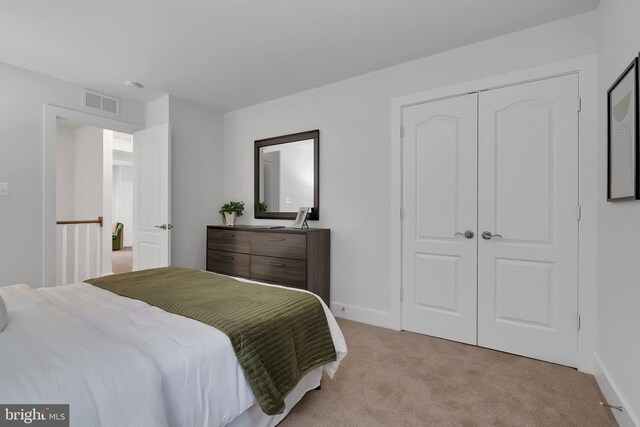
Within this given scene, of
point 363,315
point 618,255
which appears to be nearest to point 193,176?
point 363,315

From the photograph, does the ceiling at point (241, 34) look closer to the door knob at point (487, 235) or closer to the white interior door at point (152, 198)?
the white interior door at point (152, 198)

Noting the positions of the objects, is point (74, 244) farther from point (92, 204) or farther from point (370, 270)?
point (370, 270)

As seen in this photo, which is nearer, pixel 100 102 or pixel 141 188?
pixel 100 102

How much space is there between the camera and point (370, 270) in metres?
3.21

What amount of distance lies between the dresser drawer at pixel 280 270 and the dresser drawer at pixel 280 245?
54 millimetres

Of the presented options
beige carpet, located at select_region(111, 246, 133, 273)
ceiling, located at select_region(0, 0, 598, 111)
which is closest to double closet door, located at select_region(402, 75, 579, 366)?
ceiling, located at select_region(0, 0, 598, 111)

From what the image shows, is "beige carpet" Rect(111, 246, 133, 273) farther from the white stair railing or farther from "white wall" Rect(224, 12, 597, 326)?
"white wall" Rect(224, 12, 597, 326)

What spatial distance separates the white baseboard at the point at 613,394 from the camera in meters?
1.53

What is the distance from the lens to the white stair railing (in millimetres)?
4195

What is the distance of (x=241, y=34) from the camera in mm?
2506

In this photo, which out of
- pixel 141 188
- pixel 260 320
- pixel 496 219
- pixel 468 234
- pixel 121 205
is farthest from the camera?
pixel 121 205

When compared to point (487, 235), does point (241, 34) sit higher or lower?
higher

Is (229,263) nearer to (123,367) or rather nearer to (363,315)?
(363,315)

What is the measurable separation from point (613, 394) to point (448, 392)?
835 mm
